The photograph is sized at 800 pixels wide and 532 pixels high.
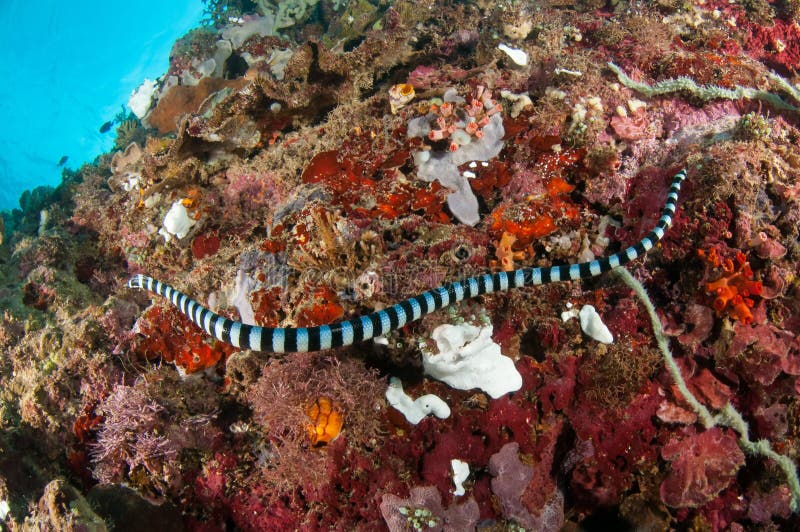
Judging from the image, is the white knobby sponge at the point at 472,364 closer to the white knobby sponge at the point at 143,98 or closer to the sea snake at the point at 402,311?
the sea snake at the point at 402,311

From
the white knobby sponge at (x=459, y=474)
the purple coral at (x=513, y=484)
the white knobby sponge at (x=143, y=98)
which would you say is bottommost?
the purple coral at (x=513, y=484)

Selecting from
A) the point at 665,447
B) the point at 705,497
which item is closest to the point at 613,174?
the point at 665,447

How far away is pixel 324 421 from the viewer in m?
2.99

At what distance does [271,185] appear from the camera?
481 cm

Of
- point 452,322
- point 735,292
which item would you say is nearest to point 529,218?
point 452,322

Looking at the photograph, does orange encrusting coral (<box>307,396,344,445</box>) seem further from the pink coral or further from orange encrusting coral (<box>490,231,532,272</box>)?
the pink coral

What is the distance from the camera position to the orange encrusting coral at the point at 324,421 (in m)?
2.98

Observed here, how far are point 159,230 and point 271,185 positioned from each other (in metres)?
1.86

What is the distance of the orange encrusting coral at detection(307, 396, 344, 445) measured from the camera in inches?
117

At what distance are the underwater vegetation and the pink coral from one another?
0.02 metres

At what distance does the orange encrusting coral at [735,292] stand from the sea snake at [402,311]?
0.68 m

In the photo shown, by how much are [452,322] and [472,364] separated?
1.51 feet

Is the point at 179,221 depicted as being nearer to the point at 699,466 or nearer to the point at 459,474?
the point at 459,474

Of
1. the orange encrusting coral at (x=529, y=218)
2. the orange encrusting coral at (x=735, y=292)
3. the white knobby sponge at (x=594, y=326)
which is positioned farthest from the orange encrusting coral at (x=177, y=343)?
the orange encrusting coral at (x=735, y=292)
